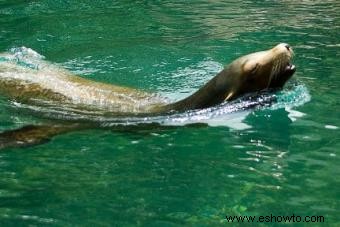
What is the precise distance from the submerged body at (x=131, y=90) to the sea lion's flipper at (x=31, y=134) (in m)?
0.51

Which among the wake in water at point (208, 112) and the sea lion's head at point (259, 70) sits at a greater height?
the sea lion's head at point (259, 70)

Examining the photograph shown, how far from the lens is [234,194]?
521cm

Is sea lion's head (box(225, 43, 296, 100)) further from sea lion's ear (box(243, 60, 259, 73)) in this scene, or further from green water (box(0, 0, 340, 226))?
green water (box(0, 0, 340, 226))

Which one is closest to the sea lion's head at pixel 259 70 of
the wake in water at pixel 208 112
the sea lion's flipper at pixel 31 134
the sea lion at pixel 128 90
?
the sea lion at pixel 128 90

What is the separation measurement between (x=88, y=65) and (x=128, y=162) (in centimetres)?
422

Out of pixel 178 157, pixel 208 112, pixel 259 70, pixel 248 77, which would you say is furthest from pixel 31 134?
pixel 259 70

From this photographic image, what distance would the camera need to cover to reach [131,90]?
7.90m

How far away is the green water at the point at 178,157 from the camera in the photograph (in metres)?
4.98

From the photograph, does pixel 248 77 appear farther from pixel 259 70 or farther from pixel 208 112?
pixel 208 112

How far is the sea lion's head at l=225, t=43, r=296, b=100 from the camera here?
688 cm

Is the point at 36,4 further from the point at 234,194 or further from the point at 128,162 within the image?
the point at 234,194

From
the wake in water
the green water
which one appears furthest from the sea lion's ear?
the green water

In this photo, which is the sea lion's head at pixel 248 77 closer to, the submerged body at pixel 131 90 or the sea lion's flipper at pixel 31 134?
the submerged body at pixel 131 90

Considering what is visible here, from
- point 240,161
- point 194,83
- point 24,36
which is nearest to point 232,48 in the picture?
point 194,83
